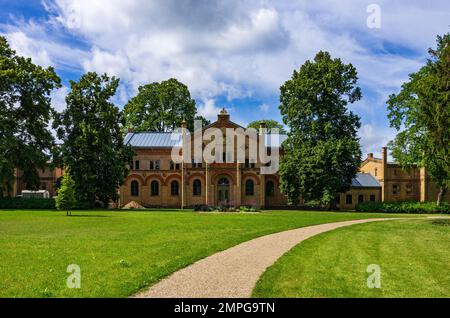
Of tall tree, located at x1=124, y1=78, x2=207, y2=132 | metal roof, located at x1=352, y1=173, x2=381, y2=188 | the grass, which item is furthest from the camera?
tall tree, located at x1=124, y1=78, x2=207, y2=132

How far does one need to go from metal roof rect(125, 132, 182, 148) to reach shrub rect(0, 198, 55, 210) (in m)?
13.8

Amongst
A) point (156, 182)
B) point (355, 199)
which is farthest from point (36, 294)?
point (355, 199)

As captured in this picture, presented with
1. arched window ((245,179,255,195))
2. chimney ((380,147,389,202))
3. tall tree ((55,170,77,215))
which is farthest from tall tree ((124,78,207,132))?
tall tree ((55,170,77,215))

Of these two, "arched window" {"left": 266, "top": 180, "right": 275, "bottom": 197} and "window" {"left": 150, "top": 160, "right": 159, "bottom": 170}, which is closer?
"arched window" {"left": 266, "top": 180, "right": 275, "bottom": 197}

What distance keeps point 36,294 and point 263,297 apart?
4575 millimetres

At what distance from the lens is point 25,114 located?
1789 inches

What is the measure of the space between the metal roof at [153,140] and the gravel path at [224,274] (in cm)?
4054

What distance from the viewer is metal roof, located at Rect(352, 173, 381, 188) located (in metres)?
57.8

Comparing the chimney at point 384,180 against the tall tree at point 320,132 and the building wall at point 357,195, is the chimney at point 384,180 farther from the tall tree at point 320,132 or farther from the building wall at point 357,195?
the tall tree at point 320,132

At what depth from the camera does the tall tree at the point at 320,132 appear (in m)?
44.9

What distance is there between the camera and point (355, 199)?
5719 centimetres

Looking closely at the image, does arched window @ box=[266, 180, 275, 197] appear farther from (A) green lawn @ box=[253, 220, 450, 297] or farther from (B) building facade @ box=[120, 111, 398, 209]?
(A) green lawn @ box=[253, 220, 450, 297]

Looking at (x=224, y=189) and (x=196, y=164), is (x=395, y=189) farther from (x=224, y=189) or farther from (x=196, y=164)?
(x=196, y=164)
